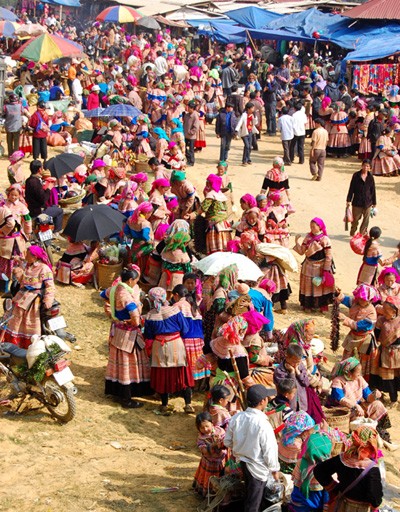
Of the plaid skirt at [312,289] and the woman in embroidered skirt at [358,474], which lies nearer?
the woman in embroidered skirt at [358,474]

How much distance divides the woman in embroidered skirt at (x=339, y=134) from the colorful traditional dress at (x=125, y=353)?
1375 centimetres

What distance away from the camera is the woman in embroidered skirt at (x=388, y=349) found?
368 inches

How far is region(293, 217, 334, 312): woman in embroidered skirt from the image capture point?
11.8 m

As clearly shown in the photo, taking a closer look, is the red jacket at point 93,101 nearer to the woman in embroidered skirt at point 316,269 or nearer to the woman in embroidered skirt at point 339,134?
the woman in embroidered skirt at point 339,134

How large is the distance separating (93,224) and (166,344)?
12.0 feet

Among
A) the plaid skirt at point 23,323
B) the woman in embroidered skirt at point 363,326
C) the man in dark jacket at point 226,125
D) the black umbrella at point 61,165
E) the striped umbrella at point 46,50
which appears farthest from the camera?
the striped umbrella at point 46,50

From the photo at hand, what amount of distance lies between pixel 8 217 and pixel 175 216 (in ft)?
9.19

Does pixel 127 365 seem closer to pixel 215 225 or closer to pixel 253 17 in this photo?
pixel 215 225

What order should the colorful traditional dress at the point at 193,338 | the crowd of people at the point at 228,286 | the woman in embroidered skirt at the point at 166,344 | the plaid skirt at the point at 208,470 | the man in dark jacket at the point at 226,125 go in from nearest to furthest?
the crowd of people at the point at 228,286, the plaid skirt at the point at 208,470, the woman in embroidered skirt at the point at 166,344, the colorful traditional dress at the point at 193,338, the man in dark jacket at the point at 226,125

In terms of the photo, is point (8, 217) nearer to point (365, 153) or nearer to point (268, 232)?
point (268, 232)

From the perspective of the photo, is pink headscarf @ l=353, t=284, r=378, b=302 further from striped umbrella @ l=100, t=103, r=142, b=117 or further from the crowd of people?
striped umbrella @ l=100, t=103, r=142, b=117

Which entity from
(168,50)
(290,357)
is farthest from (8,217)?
(168,50)

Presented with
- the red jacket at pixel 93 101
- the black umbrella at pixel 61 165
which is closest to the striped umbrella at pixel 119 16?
the red jacket at pixel 93 101

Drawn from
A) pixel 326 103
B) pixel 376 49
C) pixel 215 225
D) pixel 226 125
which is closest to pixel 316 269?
pixel 215 225
